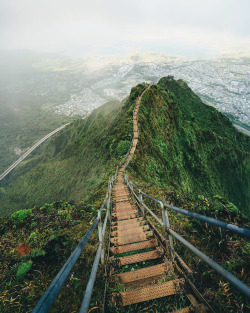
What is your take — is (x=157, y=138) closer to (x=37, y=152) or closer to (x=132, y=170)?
(x=132, y=170)

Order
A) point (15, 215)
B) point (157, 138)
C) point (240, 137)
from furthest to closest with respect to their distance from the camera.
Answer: point (240, 137), point (157, 138), point (15, 215)

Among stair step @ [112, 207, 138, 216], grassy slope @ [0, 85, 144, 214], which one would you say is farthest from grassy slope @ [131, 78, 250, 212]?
stair step @ [112, 207, 138, 216]

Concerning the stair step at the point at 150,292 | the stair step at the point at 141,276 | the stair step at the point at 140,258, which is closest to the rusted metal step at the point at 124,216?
the stair step at the point at 140,258

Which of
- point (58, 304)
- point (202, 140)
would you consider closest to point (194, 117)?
point (202, 140)

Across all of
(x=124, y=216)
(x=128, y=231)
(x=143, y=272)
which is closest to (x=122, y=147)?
(x=124, y=216)

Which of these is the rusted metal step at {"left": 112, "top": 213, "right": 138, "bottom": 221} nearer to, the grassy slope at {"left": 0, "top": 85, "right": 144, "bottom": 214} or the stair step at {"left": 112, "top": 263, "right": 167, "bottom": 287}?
the stair step at {"left": 112, "top": 263, "right": 167, "bottom": 287}

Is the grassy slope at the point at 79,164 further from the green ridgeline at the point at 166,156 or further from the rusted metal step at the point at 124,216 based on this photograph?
the rusted metal step at the point at 124,216
